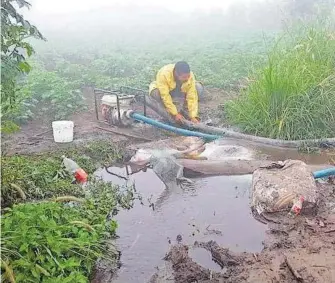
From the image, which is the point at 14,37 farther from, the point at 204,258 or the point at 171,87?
the point at 171,87

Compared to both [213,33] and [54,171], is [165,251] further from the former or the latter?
[213,33]

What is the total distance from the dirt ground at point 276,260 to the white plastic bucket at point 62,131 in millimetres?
3552

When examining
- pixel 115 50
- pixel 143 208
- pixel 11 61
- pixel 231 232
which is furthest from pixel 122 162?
pixel 115 50

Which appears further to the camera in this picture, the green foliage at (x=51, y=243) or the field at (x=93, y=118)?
the field at (x=93, y=118)

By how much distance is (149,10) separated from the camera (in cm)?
3127

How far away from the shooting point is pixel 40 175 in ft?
17.7

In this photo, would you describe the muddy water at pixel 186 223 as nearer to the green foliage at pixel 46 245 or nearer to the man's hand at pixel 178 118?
the green foliage at pixel 46 245

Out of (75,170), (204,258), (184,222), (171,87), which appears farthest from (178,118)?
(204,258)

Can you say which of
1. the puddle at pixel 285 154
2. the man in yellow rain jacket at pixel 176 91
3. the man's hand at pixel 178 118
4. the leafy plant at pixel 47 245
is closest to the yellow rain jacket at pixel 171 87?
the man in yellow rain jacket at pixel 176 91

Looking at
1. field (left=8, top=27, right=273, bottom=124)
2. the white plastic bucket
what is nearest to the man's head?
field (left=8, top=27, right=273, bottom=124)

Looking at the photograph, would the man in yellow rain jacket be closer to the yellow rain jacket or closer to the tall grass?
the yellow rain jacket

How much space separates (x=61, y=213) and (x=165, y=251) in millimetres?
1056

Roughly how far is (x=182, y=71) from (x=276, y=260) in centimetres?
488

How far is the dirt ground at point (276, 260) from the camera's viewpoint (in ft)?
12.6
